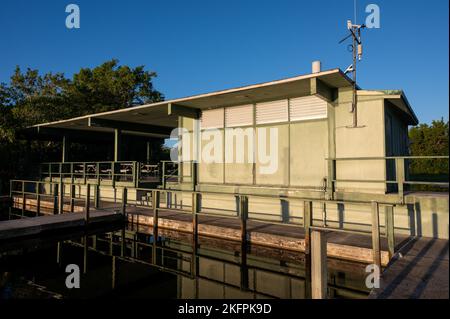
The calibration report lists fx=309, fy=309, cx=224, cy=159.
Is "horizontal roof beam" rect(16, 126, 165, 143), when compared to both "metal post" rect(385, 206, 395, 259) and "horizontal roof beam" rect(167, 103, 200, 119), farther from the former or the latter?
"metal post" rect(385, 206, 395, 259)

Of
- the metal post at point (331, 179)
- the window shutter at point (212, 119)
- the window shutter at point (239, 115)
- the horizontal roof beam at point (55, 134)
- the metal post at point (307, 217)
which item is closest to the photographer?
the metal post at point (307, 217)

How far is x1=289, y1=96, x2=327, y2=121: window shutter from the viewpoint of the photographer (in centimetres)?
924

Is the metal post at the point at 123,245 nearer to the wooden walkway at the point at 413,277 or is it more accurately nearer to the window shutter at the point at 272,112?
the window shutter at the point at 272,112

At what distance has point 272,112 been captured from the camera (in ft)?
33.4

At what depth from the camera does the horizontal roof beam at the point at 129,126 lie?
14.5 meters

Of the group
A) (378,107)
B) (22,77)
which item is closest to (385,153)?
(378,107)

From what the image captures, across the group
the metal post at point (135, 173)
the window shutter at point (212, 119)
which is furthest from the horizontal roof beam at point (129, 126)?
the window shutter at point (212, 119)

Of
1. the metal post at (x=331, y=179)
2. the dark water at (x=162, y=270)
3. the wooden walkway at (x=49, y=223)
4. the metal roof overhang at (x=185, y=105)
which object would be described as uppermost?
the metal roof overhang at (x=185, y=105)

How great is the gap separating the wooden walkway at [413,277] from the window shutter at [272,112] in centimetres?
541

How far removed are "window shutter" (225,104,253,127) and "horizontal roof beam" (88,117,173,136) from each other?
263 inches

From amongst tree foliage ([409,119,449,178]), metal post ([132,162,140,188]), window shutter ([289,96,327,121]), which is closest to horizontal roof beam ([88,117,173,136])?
metal post ([132,162,140,188])

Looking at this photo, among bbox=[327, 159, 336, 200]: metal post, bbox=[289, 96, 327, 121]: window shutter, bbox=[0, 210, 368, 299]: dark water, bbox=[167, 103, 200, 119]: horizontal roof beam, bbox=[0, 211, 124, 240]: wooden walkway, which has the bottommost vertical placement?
bbox=[0, 210, 368, 299]: dark water

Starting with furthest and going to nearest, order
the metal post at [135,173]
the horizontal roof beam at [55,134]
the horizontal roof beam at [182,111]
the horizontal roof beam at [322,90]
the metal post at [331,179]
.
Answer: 1. the horizontal roof beam at [55,134]
2. the metal post at [135,173]
3. the horizontal roof beam at [182,111]
4. the metal post at [331,179]
5. the horizontal roof beam at [322,90]

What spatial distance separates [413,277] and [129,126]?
1408 cm
